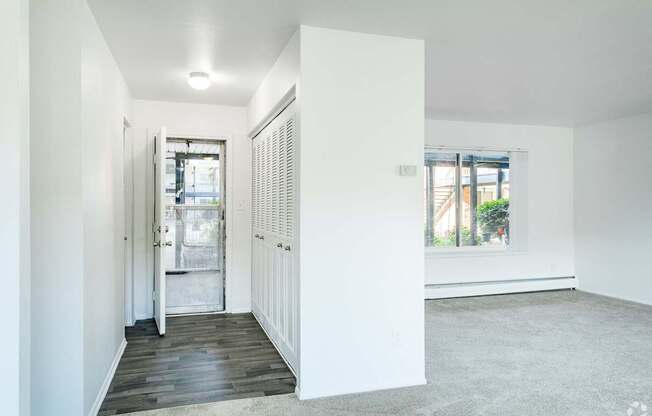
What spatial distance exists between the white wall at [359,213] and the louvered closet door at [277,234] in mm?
209

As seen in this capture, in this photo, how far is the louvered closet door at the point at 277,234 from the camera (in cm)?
336

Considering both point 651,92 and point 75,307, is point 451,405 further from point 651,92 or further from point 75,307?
point 651,92

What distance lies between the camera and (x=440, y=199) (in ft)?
21.0

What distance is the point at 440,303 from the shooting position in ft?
18.9

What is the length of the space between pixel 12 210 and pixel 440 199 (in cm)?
557

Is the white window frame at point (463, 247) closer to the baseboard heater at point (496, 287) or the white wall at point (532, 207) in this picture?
the white wall at point (532, 207)

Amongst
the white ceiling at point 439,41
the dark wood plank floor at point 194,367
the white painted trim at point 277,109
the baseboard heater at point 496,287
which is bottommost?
the dark wood plank floor at point 194,367

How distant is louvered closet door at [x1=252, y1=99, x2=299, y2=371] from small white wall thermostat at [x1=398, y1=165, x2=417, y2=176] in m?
0.74

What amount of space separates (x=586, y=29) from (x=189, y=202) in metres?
4.26

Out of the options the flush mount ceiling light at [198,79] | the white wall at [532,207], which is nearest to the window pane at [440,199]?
the white wall at [532,207]

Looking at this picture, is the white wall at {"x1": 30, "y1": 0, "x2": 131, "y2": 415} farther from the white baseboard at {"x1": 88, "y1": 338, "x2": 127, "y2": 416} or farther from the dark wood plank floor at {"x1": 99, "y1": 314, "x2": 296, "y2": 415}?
the dark wood plank floor at {"x1": 99, "y1": 314, "x2": 296, "y2": 415}

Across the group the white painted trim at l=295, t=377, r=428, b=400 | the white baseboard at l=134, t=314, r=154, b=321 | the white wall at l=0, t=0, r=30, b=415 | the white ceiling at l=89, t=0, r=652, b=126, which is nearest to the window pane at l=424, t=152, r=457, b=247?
the white ceiling at l=89, t=0, r=652, b=126

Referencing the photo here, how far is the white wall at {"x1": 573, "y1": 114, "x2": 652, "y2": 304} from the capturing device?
5723mm

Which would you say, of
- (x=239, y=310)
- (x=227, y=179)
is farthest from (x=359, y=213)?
(x=239, y=310)
